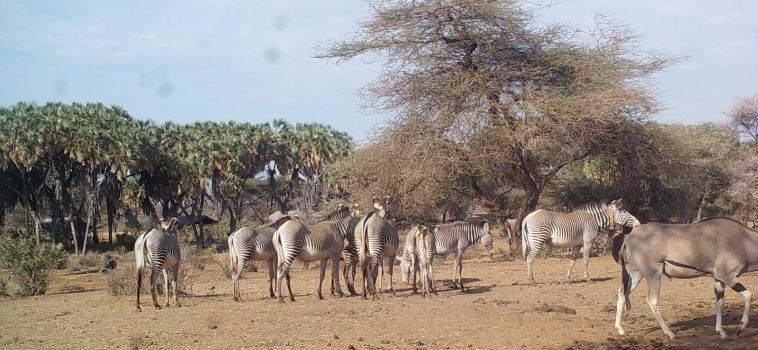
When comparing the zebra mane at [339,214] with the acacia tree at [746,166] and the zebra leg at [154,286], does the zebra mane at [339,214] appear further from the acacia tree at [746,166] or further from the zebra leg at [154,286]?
the acacia tree at [746,166]

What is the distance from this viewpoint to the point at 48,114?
1534 inches

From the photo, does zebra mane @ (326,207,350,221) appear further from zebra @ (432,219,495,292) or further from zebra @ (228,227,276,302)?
zebra @ (432,219,495,292)

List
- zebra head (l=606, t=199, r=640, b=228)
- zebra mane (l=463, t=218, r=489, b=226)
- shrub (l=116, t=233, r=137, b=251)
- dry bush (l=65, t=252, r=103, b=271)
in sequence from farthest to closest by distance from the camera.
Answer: shrub (l=116, t=233, r=137, b=251) → dry bush (l=65, t=252, r=103, b=271) → zebra head (l=606, t=199, r=640, b=228) → zebra mane (l=463, t=218, r=489, b=226)

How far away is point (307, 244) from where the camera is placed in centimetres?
1507

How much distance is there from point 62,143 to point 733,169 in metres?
35.3

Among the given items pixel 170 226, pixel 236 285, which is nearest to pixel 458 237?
pixel 236 285

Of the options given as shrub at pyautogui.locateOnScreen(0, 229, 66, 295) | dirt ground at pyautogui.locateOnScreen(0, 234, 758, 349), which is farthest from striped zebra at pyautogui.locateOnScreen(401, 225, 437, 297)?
shrub at pyautogui.locateOnScreen(0, 229, 66, 295)

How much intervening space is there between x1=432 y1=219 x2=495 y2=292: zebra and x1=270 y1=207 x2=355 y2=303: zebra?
2393mm

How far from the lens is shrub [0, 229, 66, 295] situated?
62.6 feet

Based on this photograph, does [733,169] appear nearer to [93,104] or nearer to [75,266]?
[75,266]

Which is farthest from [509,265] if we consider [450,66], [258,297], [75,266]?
[75,266]

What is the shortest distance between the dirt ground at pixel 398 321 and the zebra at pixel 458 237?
0.90 m

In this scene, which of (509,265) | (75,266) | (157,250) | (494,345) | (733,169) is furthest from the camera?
(733,169)

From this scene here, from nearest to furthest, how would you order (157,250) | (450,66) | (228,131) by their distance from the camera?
1. (157,250)
2. (450,66)
3. (228,131)
